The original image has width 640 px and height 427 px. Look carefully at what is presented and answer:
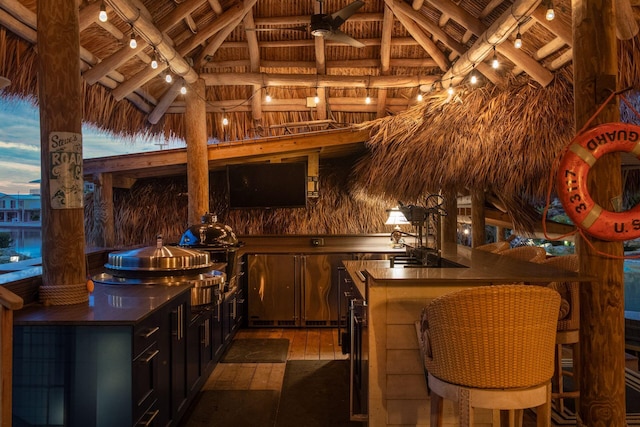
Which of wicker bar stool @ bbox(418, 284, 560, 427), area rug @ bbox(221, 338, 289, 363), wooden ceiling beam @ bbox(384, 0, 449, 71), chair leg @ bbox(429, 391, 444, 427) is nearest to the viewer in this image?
wicker bar stool @ bbox(418, 284, 560, 427)

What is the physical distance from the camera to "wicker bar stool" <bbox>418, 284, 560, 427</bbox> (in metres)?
2.04

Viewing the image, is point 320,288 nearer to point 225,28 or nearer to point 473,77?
point 473,77

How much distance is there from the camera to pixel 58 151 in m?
2.60

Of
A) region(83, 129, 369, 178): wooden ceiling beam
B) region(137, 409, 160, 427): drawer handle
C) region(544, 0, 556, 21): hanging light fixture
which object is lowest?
region(137, 409, 160, 427): drawer handle

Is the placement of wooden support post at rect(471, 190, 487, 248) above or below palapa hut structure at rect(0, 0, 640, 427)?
below

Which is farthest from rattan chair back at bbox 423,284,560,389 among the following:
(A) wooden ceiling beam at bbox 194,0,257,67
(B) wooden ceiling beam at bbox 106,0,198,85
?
(A) wooden ceiling beam at bbox 194,0,257,67

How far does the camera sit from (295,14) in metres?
6.31

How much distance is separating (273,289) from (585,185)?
13.1 ft

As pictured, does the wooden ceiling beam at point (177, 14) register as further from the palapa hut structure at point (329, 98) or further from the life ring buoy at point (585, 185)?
the life ring buoy at point (585, 185)

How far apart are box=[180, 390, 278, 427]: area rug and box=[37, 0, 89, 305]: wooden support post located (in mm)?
1278

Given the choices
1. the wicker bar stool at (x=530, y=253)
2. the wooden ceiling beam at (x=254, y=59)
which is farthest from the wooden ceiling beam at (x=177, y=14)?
the wicker bar stool at (x=530, y=253)

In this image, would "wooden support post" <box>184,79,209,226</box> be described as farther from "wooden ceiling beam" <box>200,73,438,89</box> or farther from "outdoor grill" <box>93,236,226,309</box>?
"outdoor grill" <box>93,236,226,309</box>

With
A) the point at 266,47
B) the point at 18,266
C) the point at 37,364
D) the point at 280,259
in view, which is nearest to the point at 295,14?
the point at 266,47

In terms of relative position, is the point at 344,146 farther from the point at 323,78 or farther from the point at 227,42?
the point at 227,42
